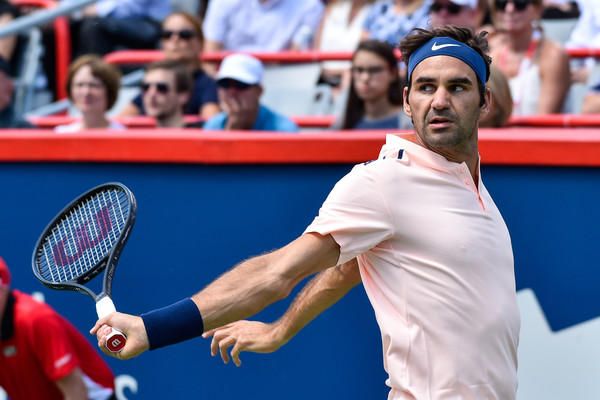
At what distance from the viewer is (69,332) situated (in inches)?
177

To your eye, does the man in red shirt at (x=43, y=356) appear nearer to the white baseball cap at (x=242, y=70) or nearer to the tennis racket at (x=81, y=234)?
the tennis racket at (x=81, y=234)

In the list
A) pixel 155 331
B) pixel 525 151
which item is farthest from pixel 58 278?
pixel 525 151

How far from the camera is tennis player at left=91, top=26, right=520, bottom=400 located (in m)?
2.70

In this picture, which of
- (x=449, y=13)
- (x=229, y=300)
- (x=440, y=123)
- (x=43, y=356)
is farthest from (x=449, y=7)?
(x=229, y=300)

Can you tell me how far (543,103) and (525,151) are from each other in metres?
2.07

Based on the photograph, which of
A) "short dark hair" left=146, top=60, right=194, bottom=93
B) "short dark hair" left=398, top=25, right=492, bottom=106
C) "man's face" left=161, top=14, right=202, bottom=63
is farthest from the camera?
"man's face" left=161, top=14, right=202, bottom=63

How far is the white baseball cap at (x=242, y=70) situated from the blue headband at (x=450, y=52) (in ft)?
10.4

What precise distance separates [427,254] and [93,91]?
4.13 m

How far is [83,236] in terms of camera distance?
3.52 metres

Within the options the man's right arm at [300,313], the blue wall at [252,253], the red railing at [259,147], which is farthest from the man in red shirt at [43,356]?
the man's right arm at [300,313]

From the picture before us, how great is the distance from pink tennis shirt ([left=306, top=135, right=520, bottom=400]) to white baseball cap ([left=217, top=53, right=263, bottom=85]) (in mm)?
3295

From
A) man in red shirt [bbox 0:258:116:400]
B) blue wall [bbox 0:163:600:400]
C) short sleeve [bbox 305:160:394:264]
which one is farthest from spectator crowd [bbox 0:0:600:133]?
short sleeve [bbox 305:160:394:264]

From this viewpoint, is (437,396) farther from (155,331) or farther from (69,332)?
(69,332)

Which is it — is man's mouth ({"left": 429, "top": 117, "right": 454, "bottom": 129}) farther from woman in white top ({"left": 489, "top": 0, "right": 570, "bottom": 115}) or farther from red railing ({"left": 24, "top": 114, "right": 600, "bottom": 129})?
woman in white top ({"left": 489, "top": 0, "right": 570, "bottom": 115})
